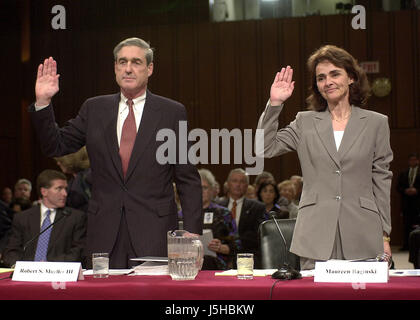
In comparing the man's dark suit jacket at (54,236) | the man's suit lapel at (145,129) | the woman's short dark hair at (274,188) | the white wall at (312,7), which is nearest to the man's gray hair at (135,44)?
the man's suit lapel at (145,129)

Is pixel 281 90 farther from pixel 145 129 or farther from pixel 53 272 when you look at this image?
pixel 53 272

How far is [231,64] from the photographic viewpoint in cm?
1069

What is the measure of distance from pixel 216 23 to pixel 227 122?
5.38 ft

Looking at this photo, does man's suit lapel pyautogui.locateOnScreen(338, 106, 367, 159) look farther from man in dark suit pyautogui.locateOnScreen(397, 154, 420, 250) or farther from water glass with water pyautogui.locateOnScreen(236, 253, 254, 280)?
man in dark suit pyautogui.locateOnScreen(397, 154, 420, 250)

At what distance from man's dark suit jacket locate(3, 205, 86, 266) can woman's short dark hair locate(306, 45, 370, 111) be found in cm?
197

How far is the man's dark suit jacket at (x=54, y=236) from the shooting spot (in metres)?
4.04

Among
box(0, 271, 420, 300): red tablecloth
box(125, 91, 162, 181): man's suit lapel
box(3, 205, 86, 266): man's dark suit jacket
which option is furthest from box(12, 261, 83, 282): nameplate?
box(3, 205, 86, 266): man's dark suit jacket

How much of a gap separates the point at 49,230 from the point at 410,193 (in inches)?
260

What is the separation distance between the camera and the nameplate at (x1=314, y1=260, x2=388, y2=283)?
1875 mm

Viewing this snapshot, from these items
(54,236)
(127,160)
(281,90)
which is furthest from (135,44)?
(54,236)

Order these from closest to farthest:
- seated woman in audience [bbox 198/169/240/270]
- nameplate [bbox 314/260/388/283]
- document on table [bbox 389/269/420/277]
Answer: nameplate [bbox 314/260/388/283] < document on table [bbox 389/269/420/277] < seated woman in audience [bbox 198/169/240/270]

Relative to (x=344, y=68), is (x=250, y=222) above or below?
below
